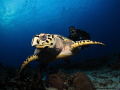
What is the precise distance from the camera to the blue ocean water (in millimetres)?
41756

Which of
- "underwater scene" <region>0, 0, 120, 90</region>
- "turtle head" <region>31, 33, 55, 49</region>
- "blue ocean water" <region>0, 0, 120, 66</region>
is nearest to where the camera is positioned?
"turtle head" <region>31, 33, 55, 49</region>

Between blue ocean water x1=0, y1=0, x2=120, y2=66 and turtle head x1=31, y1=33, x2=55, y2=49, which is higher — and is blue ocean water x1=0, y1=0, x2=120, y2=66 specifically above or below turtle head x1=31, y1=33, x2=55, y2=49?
above

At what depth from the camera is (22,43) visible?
278 feet

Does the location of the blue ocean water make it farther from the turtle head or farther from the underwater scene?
the turtle head

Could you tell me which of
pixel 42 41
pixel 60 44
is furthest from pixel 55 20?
Result: pixel 42 41

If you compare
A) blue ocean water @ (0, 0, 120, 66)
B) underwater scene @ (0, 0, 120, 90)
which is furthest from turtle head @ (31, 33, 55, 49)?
blue ocean water @ (0, 0, 120, 66)

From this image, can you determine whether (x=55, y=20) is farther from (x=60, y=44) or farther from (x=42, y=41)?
(x=42, y=41)

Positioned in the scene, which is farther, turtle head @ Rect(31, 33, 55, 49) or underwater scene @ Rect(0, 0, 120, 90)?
underwater scene @ Rect(0, 0, 120, 90)

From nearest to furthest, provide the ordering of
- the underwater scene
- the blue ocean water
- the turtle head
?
the turtle head, the underwater scene, the blue ocean water

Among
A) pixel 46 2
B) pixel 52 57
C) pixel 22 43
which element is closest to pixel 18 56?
pixel 22 43

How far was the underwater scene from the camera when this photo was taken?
370 cm

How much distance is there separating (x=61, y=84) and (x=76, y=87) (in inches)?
25.1

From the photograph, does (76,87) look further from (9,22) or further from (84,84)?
(9,22)

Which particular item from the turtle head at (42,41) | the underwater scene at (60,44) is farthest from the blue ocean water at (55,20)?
the turtle head at (42,41)
